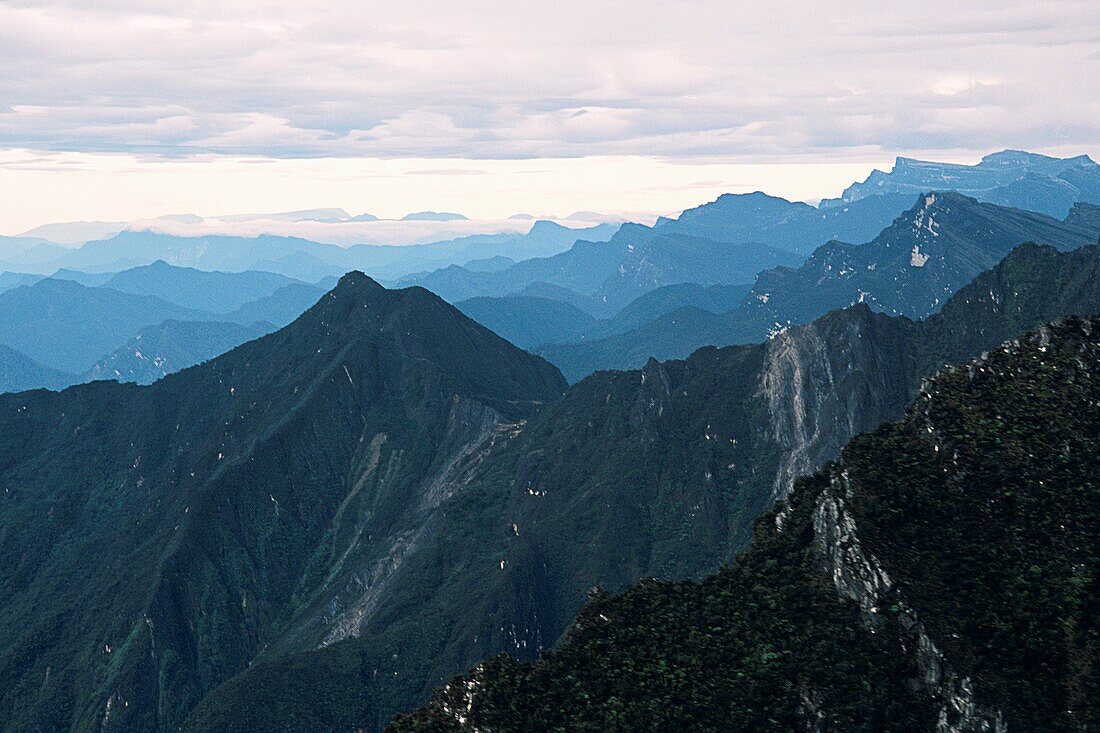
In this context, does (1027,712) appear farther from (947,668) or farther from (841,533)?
(841,533)

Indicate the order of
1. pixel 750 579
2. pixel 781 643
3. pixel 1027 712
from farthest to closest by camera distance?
pixel 750 579 < pixel 781 643 < pixel 1027 712

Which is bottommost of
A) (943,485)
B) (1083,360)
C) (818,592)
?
(818,592)

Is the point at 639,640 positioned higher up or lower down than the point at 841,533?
lower down

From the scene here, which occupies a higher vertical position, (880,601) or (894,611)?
(880,601)

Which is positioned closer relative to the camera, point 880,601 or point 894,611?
point 894,611

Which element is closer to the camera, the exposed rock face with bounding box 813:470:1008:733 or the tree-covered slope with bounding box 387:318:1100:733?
the exposed rock face with bounding box 813:470:1008:733

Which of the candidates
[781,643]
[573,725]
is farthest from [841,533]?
[573,725]

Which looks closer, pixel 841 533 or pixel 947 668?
pixel 947 668

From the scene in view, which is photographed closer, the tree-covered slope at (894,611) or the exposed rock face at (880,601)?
the exposed rock face at (880,601)
